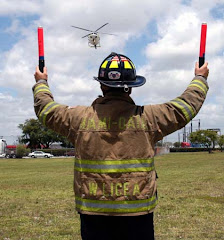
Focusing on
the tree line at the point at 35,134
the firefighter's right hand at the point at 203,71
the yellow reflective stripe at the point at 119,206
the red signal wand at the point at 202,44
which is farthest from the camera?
the tree line at the point at 35,134

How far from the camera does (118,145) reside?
2.88 metres

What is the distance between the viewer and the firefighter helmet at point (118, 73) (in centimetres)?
300

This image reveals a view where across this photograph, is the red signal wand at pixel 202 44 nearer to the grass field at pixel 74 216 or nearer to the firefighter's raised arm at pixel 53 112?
the firefighter's raised arm at pixel 53 112

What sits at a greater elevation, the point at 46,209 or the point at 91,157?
the point at 91,157

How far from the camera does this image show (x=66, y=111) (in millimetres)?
3078

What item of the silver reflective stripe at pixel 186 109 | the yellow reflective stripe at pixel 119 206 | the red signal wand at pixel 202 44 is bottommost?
the yellow reflective stripe at pixel 119 206

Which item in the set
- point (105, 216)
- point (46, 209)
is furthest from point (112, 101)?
point (46, 209)

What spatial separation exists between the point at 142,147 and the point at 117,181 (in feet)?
0.99

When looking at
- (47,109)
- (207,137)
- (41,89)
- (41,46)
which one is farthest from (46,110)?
(207,137)

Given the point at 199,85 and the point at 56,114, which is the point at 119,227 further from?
the point at 199,85

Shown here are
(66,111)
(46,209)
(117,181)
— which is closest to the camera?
(117,181)

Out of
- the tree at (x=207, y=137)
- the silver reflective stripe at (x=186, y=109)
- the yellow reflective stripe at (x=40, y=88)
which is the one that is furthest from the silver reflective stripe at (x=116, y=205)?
the tree at (x=207, y=137)

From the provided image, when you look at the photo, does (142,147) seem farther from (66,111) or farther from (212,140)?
(212,140)

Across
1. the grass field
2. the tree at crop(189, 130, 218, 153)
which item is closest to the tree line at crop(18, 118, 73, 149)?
the tree at crop(189, 130, 218, 153)
